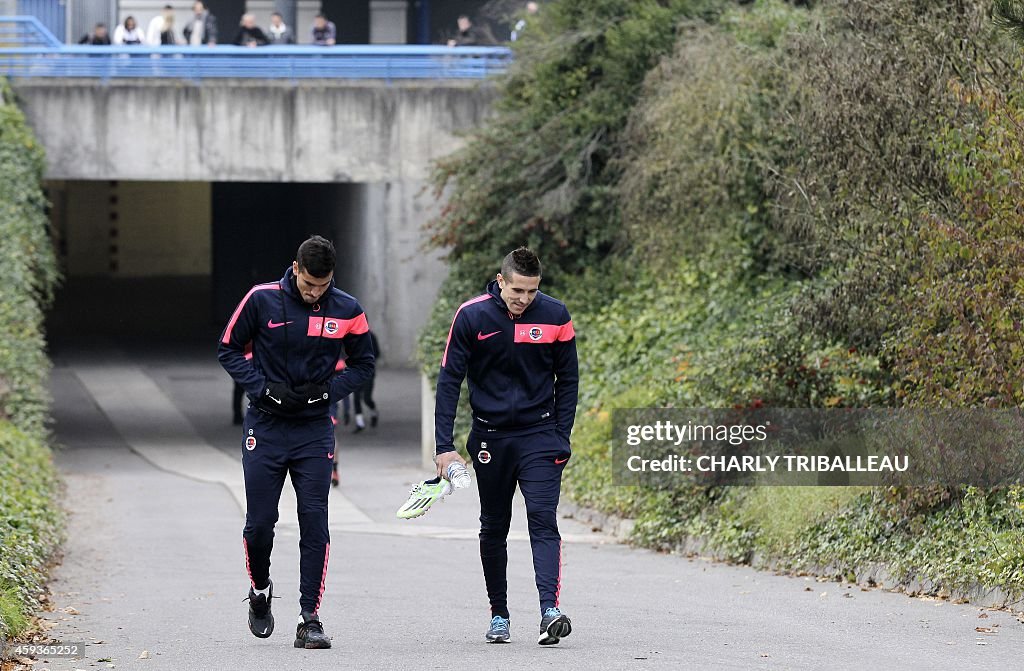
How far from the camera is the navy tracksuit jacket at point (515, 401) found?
7352 mm

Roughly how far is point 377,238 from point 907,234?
25714 mm

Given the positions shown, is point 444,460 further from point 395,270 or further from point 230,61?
point 395,270

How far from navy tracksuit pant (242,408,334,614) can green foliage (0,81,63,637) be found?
1.23 m

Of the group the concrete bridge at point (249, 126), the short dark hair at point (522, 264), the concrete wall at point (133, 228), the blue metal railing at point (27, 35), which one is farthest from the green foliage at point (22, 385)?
the concrete wall at point (133, 228)

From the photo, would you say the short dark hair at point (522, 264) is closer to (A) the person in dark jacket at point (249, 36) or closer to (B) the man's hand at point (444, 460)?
(B) the man's hand at point (444, 460)

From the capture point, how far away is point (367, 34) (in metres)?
41.2

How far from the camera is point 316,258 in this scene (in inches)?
280

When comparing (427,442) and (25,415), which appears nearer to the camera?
(25,415)

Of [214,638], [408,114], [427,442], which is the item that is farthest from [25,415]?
[214,638]

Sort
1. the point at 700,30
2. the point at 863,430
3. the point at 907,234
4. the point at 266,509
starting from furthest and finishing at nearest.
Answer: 1. the point at 700,30
2. the point at 863,430
3. the point at 907,234
4. the point at 266,509

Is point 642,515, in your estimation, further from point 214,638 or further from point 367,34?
point 367,34

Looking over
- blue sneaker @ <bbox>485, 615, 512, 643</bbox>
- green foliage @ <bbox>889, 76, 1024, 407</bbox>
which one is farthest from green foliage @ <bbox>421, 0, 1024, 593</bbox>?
blue sneaker @ <bbox>485, 615, 512, 643</bbox>

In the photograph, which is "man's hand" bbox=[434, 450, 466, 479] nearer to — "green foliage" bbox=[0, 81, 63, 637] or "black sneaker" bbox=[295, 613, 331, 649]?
"black sneaker" bbox=[295, 613, 331, 649]

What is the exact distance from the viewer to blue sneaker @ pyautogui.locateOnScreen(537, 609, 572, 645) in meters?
7.11
